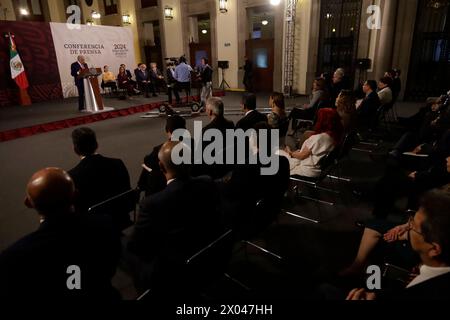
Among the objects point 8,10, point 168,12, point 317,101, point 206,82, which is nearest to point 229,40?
point 168,12

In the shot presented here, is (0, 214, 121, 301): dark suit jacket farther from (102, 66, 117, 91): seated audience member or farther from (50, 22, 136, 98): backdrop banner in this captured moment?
(50, 22, 136, 98): backdrop banner

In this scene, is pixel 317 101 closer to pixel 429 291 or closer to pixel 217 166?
pixel 217 166

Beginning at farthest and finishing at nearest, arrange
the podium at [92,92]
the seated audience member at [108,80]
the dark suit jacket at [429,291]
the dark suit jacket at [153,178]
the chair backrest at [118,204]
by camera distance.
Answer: the seated audience member at [108,80], the podium at [92,92], the dark suit jacket at [153,178], the chair backrest at [118,204], the dark suit jacket at [429,291]

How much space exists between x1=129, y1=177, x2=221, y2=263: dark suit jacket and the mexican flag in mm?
10315

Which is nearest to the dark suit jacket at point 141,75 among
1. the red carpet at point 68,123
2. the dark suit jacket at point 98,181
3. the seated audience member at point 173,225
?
the red carpet at point 68,123

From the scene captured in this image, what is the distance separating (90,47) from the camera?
11031 millimetres

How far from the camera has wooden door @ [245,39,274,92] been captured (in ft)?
36.6

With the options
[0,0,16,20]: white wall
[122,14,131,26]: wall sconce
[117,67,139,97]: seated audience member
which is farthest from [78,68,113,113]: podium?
[0,0,16,20]: white wall

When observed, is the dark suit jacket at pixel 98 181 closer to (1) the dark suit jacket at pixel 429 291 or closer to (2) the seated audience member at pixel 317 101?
(1) the dark suit jacket at pixel 429 291

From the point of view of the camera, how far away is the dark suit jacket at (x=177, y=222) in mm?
1430

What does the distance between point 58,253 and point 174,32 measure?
1356 centimetres

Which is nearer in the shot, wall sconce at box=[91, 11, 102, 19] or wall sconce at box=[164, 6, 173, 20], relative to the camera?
wall sconce at box=[164, 6, 173, 20]
